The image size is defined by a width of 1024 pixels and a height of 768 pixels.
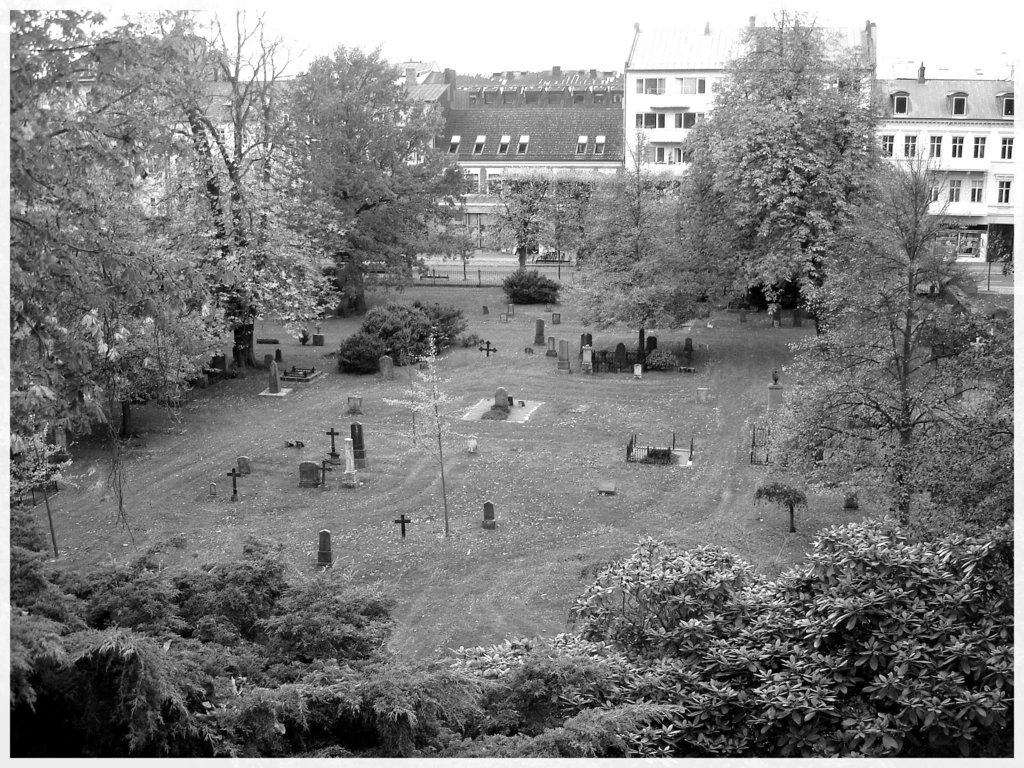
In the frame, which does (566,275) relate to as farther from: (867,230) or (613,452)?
(867,230)

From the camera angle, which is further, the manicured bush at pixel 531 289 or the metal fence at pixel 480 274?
the metal fence at pixel 480 274

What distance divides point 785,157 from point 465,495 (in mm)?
17377

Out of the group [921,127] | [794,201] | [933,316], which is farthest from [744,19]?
[933,316]

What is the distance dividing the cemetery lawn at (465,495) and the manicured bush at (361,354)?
904 millimetres

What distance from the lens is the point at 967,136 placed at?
176 ft

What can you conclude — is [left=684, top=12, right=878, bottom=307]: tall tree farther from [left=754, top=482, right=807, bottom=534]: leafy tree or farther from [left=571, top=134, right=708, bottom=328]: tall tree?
[left=754, top=482, right=807, bottom=534]: leafy tree

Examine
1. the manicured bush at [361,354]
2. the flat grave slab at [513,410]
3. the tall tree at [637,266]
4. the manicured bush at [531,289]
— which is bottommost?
the flat grave slab at [513,410]

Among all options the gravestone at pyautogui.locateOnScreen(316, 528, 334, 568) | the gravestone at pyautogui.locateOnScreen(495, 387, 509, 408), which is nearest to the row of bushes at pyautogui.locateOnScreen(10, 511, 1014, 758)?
the gravestone at pyautogui.locateOnScreen(316, 528, 334, 568)

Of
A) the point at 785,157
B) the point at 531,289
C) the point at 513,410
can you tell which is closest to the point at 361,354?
the point at 513,410

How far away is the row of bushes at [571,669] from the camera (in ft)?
25.4

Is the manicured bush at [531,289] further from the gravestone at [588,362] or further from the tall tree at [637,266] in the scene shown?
the gravestone at [588,362]

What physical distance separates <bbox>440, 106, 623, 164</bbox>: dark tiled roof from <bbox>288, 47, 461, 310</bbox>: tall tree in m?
18.8

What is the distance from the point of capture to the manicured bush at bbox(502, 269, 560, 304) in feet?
155

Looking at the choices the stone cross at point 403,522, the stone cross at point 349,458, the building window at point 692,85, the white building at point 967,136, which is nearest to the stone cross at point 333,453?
the stone cross at point 349,458
